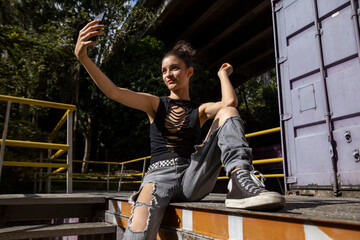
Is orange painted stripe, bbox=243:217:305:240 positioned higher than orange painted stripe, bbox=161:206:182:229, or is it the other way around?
orange painted stripe, bbox=243:217:305:240

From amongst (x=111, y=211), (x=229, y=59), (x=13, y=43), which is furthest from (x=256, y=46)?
(x=111, y=211)

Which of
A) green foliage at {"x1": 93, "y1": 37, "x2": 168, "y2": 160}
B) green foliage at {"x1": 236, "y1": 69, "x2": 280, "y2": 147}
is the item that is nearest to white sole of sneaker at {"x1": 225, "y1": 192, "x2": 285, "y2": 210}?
green foliage at {"x1": 93, "y1": 37, "x2": 168, "y2": 160}

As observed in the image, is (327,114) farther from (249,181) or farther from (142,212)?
(142,212)

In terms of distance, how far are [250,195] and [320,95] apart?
10.6ft

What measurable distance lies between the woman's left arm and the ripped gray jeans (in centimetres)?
23

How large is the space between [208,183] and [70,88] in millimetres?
10826

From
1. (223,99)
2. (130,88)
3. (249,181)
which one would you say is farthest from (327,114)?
(130,88)

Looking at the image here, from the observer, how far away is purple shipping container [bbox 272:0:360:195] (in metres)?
3.48

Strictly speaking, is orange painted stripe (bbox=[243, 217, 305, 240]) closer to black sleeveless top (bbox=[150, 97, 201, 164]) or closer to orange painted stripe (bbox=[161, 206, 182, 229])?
orange painted stripe (bbox=[161, 206, 182, 229])

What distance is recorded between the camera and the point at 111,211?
2.42m

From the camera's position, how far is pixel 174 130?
6.11 ft

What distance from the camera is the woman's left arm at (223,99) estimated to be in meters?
1.77

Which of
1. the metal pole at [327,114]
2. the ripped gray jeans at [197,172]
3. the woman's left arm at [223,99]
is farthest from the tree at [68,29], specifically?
the ripped gray jeans at [197,172]

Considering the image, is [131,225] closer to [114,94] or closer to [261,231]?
[261,231]
